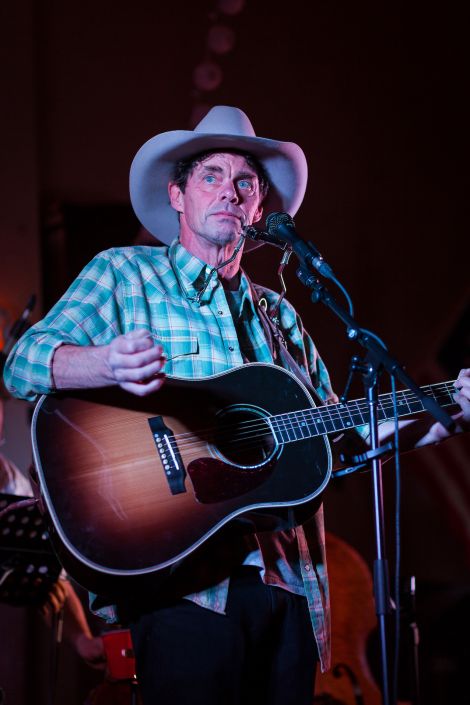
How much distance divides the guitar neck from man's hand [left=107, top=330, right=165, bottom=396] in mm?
469

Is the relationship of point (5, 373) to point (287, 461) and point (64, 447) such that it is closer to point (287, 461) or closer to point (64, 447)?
point (64, 447)

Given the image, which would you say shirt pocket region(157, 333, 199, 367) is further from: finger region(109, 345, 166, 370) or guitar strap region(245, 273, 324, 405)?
finger region(109, 345, 166, 370)

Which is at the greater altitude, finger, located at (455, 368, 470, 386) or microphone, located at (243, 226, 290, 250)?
microphone, located at (243, 226, 290, 250)

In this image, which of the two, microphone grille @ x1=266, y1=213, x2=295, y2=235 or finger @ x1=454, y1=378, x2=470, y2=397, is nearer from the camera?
microphone grille @ x1=266, y1=213, x2=295, y2=235

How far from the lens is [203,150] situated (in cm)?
241

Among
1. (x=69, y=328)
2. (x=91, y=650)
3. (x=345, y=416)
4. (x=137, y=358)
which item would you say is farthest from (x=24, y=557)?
(x=137, y=358)

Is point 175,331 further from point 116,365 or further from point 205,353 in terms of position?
point 116,365

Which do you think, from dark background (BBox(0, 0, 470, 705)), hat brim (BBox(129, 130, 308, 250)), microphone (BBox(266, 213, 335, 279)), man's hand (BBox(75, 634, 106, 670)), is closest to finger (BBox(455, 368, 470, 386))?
microphone (BBox(266, 213, 335, 279))

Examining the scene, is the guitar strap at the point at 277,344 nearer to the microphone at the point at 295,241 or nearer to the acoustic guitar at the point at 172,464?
the acoustic guitar at the point at 172,464

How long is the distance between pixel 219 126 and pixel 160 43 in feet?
9.63

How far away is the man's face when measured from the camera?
223 cm

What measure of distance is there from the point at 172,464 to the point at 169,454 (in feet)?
0.09

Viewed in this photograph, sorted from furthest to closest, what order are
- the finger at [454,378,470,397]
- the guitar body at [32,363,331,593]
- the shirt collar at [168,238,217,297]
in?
1. the shirt collar at [168,238,217,297]
2. the finger at [454,378,470,397]
3. the guitar body at [32,363,331,593]

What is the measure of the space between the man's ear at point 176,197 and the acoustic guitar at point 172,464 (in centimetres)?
79
